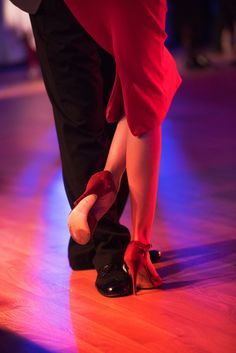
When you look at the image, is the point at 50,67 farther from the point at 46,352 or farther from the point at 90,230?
the point at 46,352

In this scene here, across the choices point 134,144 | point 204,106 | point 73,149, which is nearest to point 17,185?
point 73,149

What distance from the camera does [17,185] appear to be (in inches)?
125

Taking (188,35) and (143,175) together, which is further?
(188,35)

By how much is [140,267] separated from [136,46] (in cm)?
47

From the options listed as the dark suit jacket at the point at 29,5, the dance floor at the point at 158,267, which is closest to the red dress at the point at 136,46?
the dark suit jacket at the point at 29,5

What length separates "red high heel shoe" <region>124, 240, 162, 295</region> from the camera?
6.15 feet

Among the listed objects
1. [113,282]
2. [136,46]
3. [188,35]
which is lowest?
[188,35]

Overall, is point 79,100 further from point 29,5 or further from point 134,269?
point 134,269

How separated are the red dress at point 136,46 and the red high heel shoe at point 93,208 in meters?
0.12

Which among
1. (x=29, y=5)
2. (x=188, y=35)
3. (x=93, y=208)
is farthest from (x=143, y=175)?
(x=188, y=35)

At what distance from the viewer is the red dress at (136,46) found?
1784 mm

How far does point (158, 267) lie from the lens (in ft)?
6.91

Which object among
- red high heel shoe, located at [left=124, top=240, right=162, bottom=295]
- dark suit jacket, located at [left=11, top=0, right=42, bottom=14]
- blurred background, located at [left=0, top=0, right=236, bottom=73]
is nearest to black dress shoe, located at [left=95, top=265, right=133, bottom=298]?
red high heel shoe, located at [left=124, top=240, right=162, bottom=295]

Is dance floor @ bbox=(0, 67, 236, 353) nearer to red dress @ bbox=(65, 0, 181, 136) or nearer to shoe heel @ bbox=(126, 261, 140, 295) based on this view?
shoe heel @ bbox=(126, 261, 140, 295)
